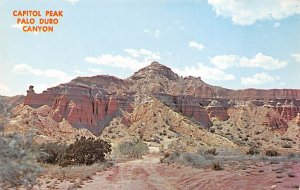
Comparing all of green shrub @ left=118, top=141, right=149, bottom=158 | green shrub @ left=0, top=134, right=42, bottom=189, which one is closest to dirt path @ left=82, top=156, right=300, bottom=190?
green shrub @ left=0, top=134, right=42, bottom=189

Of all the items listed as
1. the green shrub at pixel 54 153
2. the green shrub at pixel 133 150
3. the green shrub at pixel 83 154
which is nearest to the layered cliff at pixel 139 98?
the green shrub at pixel 133 150

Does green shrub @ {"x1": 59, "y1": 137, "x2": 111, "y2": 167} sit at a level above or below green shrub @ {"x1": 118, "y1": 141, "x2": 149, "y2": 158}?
above

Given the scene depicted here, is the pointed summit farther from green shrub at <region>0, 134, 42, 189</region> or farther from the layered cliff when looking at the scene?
green shrub at <region>0, 134, 42, 189</region>

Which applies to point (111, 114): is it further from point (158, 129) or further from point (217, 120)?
point (217, 120)

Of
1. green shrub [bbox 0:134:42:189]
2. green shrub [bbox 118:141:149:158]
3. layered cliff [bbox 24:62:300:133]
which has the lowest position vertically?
green shrub [bbox 118:141:149:158]

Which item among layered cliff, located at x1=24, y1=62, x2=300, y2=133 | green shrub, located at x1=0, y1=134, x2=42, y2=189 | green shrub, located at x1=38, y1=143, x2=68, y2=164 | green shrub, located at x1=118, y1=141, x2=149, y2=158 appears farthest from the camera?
layered cliff, located at x1=24, y1=62, x2=300, y2=133

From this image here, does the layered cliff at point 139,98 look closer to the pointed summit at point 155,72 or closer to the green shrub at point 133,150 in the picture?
the pointed summit at point 155,72

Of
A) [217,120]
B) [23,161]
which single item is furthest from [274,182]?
[217,120]
